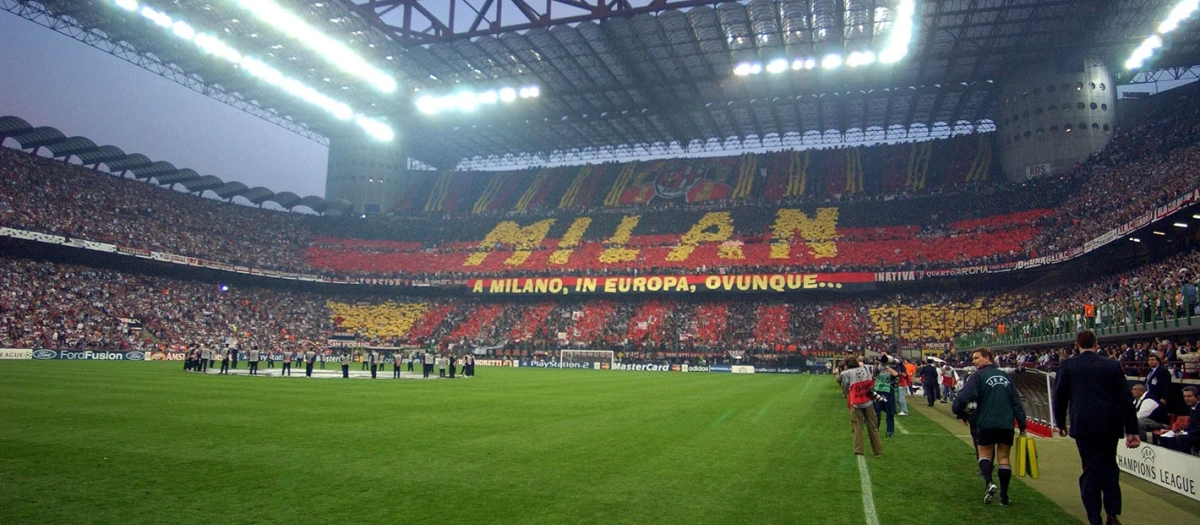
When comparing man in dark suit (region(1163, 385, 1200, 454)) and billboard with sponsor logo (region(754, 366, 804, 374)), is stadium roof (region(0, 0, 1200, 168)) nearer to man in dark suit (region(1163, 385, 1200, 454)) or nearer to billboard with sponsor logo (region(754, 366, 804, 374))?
billboard with sponsor logo (region(754, 366, 804, 374))

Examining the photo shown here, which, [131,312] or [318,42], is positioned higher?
[318,42]

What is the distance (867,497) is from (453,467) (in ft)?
16.8

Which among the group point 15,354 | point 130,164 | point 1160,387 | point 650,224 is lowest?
point 15,354

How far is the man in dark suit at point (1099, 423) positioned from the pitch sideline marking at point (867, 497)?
1.92 metres

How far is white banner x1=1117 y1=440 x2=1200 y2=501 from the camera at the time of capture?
27.4ft

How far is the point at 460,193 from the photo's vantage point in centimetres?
8194

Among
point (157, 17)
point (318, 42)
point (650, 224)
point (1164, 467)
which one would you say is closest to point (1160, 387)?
point (1164, 467)

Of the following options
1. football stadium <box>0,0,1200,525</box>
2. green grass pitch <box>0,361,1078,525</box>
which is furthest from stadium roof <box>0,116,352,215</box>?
green grass pitch <box>0,361,1078,525</box>

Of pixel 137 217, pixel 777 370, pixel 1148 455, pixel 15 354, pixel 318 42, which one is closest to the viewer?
→ pixel 1148 455

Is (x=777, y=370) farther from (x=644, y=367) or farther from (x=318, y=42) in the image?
(x=318, y=42)

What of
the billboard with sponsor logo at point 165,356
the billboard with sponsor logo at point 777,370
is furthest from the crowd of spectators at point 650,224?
the billboard with sponsor logo at point 165,356

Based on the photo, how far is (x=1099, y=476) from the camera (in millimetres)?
6512

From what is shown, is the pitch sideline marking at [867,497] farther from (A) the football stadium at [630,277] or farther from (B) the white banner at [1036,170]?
(B) the white banner at [1036,170]

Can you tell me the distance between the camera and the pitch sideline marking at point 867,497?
6.83 meters
